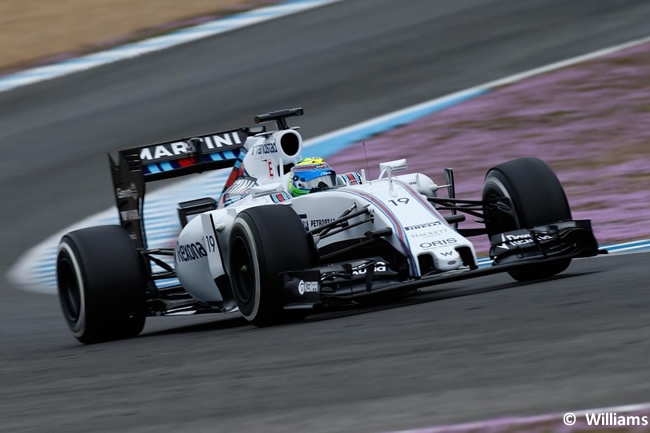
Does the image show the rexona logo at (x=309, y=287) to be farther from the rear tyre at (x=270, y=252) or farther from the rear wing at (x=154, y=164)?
the rear wing at (x=154, y=164)

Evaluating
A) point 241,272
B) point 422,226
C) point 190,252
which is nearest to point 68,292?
point 190,252

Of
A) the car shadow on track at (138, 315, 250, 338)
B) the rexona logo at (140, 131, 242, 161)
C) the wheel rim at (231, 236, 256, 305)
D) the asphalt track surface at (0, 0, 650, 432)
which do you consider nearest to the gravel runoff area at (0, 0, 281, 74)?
the asphalt track surface at (0, 0, 650, 432)

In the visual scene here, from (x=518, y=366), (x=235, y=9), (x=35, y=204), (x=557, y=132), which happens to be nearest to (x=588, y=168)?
(x=557, y=132)

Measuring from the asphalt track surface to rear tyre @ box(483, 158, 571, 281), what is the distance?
0.29 meters

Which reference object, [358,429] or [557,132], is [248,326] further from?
[557,132]

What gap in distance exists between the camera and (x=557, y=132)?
1666 centimetres

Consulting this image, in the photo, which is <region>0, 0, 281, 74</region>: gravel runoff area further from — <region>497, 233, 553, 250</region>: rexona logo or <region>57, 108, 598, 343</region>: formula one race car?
<region>497, 233, 553, 250</region>: rexona logo

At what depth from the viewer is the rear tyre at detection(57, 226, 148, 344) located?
966cm

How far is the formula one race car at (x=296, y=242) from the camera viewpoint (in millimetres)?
8516

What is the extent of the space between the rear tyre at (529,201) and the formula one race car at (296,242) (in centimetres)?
1

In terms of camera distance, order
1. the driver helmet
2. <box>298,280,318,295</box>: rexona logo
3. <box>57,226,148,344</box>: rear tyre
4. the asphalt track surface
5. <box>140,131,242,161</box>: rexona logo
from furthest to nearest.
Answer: <box>140,131,242,161</box>: rexona logo
the driver helmet
<box>57,226,148,344</box>: rear tyre
<box>298,280,318,295</box>: rexona logo
the asphalt track surface

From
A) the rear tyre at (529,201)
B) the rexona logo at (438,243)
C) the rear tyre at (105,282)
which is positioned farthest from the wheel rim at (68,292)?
the rear tyre at (529,201)

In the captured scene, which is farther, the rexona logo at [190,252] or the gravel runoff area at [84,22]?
the gravel runoff area at [84,22]

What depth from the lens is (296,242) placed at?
8.55m
